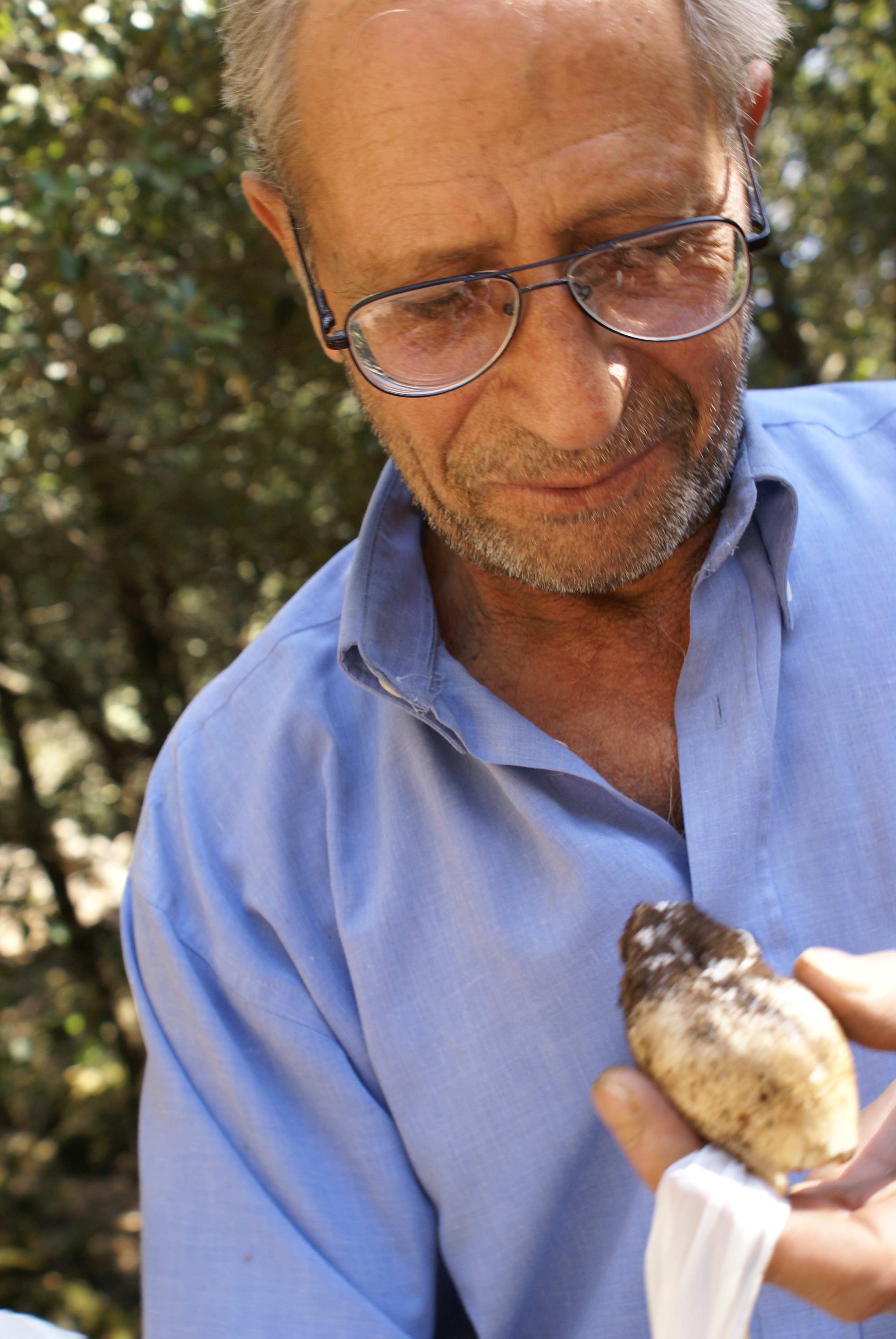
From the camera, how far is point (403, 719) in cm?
177

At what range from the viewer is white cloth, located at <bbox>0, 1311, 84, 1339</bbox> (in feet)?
5.32

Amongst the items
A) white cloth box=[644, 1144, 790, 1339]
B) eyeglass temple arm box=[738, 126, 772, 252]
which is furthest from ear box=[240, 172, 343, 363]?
white cloth box=[644, 1144, 790, 1339]

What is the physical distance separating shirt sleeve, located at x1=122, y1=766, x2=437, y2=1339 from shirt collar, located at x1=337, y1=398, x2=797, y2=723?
45 cm

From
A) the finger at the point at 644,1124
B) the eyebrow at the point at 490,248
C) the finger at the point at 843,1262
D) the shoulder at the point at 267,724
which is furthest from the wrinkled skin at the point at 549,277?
the finger at the point at 843,1262

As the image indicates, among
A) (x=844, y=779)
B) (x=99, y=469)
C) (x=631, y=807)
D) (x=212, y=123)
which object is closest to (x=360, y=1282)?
(x=631, y=807)

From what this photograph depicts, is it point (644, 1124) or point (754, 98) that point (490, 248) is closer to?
point (754, 98)

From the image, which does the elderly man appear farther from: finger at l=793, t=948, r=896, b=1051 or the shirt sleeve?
finger at l=793, t=948, r=896, b=1051

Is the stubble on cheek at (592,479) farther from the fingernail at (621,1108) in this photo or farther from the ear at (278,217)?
the fingernail at (621,1108)

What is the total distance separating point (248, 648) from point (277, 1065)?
30.6 inches

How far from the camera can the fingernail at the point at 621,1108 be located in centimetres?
119

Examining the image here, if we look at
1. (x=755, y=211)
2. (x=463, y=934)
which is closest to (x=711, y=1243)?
(x=463, y=934)

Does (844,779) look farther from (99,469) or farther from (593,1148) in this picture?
(99,469)

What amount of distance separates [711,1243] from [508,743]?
742mm

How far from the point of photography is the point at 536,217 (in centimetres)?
146
